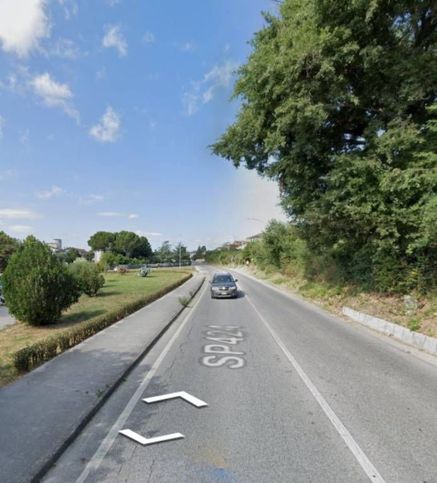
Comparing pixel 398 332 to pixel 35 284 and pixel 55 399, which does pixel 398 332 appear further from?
pixel 35 284

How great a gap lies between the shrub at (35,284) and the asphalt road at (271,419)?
19.2ft

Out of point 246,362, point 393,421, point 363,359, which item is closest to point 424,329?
point 363,359

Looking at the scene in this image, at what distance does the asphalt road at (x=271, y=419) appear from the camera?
3.60m

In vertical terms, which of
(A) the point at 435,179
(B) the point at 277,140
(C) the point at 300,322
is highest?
(B) the point at 277,140

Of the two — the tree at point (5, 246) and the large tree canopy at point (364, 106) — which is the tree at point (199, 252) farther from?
the large tree canopy at point (364, 106)

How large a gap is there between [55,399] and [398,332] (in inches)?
355

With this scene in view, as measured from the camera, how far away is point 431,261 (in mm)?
12469

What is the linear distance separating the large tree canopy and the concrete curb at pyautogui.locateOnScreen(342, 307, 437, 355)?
2.44m

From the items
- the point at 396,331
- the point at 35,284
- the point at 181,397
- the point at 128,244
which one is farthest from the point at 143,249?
the point at 181,397

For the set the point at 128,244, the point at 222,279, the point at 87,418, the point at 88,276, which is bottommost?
the point at 87,418

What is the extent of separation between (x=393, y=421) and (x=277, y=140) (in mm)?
11555

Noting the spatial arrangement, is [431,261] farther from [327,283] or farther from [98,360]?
[98,360]

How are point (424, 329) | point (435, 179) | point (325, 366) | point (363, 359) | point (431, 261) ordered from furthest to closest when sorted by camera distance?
point (431, 261), point (435, 179), point (424, 329), point (363, 359), point (325, 366)

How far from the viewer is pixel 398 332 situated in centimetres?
1032
